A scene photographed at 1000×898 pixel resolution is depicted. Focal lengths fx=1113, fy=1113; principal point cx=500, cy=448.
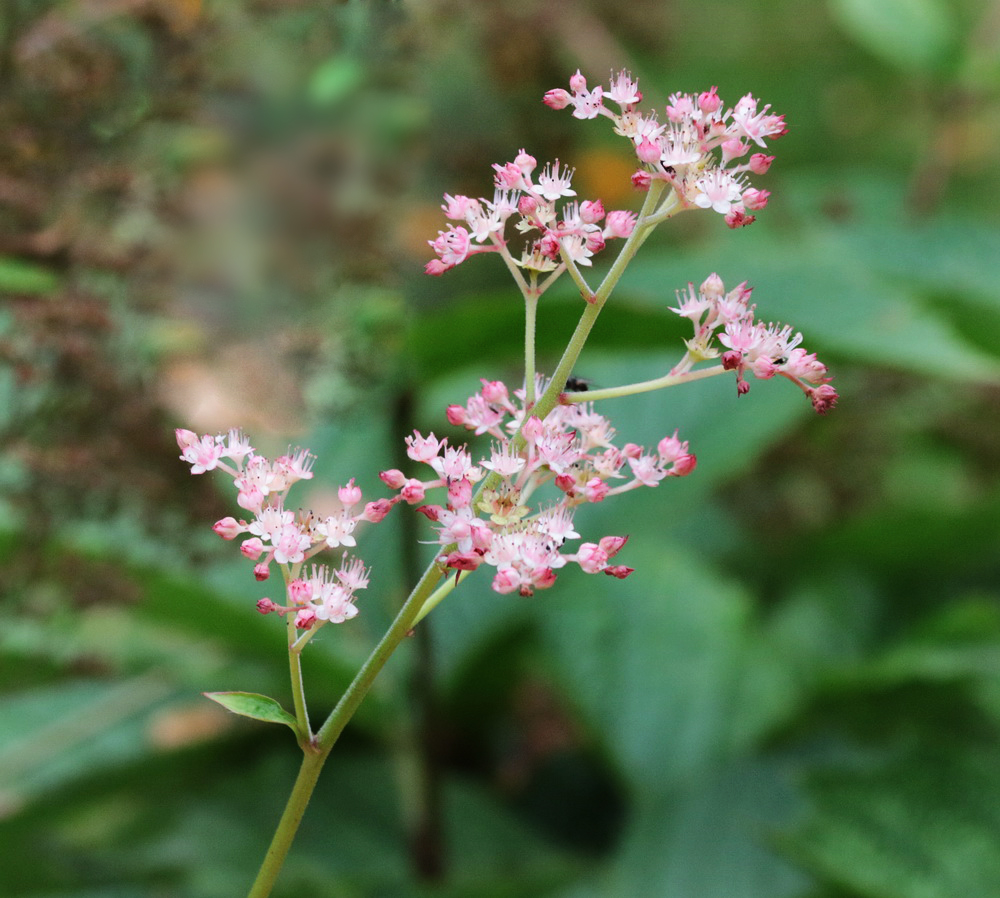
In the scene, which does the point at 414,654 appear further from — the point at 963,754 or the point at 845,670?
the point at 963,754

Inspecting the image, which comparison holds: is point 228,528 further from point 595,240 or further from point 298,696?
point 595,240

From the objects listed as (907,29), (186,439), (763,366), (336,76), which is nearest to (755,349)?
(763,366)

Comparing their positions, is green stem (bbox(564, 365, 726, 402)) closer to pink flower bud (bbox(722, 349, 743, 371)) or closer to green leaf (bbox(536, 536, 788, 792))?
pink flower bud (bbox(722, 349, 743, 371))

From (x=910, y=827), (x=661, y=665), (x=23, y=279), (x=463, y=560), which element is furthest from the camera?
(x=661, y=665)

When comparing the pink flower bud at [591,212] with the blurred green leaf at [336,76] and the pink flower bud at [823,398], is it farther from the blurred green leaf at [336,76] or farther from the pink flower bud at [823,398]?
the blurred green leaf at [336,76]

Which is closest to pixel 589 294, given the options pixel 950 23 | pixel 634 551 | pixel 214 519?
pixel 214 519

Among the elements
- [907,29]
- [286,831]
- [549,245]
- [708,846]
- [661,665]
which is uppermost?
[907,29]
